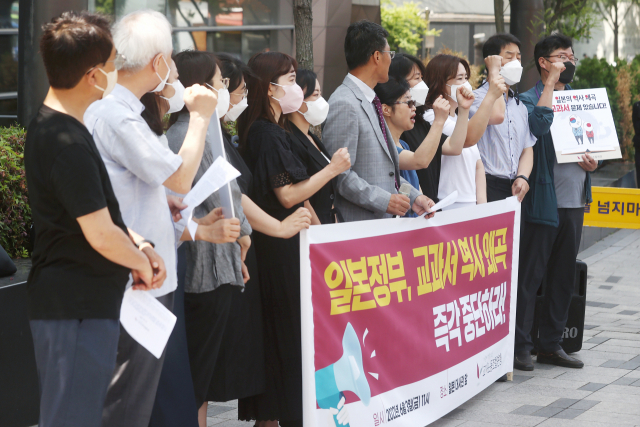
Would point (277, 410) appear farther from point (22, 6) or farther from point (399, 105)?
point (22, 6)

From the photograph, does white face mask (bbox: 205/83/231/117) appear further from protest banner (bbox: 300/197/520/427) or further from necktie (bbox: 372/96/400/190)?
necktie (bbox: 372/96/400/190)

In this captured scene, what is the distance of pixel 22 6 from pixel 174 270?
3.29 meters

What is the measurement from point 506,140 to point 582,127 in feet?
2.21

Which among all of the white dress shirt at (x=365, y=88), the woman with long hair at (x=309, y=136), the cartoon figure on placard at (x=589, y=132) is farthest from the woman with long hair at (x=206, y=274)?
the cartoon figure on placard at (x=589, y=132)

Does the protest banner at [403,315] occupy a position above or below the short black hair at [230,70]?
below

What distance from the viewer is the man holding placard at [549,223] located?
202 inches

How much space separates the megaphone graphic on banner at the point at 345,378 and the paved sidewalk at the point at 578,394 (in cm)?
86

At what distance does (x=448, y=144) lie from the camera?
15.0ft

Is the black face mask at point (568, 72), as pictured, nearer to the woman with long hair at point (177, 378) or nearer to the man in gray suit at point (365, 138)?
the man in gray suit at point (365, 138)

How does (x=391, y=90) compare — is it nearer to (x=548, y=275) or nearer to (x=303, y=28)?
(x=548, y=275)

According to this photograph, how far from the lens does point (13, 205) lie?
4.27 m

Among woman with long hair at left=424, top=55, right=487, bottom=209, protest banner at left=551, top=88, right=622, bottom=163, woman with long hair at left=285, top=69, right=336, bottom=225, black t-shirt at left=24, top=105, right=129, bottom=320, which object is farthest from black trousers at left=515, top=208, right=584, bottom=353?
black t-shirt at left=24, top=105, right=129, bottom=320

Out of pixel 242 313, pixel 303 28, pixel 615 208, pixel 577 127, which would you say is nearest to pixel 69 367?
pixel 242 313

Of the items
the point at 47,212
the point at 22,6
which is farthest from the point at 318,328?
the point at 22,6
